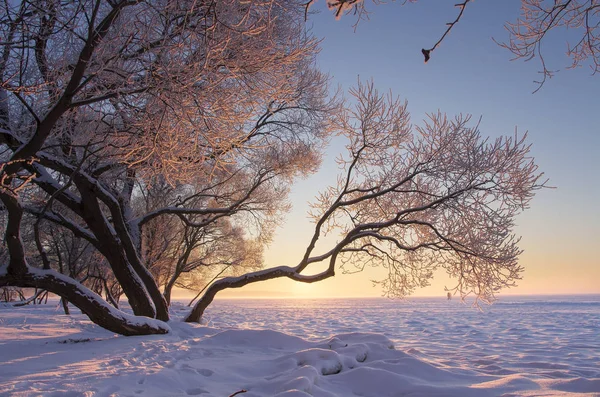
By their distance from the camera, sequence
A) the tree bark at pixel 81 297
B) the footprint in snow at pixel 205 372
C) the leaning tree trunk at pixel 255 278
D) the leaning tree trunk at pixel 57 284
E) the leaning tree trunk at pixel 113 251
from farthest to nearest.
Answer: the leaning tree trunk at pixel 255 278
the leaning tree trunk at pixel 113 251
the tree bark at pixel 81 297
the leaning tree trunk at pixel 57 284
the footprint in snow at pixel 205 372

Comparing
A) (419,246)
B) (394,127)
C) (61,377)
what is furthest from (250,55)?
(419,246)

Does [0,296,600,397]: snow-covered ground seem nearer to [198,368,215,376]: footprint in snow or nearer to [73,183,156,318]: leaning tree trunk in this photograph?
[198,368,215,376]: footprint in snow

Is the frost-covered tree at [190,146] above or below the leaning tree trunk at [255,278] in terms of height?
above

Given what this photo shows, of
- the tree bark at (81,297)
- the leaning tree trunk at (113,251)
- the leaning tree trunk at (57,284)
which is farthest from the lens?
the leaning tree trunk at (113,251)

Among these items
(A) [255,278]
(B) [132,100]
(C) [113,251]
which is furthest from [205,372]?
(A) [255,278]

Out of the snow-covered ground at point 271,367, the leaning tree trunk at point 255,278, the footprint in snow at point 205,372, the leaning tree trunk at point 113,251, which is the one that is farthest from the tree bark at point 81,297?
the leaning tree trunk at point 255,278

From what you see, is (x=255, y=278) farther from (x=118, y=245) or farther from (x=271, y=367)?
(x=271, y=367)

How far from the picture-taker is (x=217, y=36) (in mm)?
4680

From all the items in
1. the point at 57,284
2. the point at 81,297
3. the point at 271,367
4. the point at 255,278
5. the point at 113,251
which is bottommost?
the point at 271,367

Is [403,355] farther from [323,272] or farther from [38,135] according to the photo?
[38,135]

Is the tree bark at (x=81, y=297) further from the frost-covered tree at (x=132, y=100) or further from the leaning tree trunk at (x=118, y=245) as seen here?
the leaning tree trunk at (x=118, y=245)

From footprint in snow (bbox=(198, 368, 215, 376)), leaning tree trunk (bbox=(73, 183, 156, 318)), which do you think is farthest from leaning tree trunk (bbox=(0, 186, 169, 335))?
footprint in snow (bbox=(198, 368, 215, 376))

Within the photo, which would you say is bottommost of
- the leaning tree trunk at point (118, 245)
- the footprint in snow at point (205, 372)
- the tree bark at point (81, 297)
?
the footprint in snow at point (205, 372)

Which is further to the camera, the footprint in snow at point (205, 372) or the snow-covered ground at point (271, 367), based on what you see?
the footprint in snow at point (205, 372)
